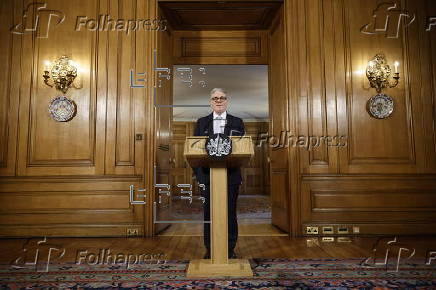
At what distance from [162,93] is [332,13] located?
240 cm

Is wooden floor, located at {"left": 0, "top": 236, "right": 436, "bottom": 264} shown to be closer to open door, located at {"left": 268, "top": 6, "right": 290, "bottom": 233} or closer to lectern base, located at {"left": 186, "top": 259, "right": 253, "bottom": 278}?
lectern base, located at {"left": 186, "top": 259, "right": 253, "bottom": 278}

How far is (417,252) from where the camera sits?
3025 mm

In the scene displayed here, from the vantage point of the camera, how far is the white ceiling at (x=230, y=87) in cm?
693

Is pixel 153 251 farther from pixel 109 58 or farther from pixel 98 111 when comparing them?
pixel 109 58

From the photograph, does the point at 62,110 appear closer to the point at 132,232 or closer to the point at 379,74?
the point at 132,232

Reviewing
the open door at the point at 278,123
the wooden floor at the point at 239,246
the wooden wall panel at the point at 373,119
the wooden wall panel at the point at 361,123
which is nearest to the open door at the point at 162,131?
the wooden floor at the point at 239,246

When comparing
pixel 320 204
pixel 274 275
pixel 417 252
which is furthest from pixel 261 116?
pixel 274 275

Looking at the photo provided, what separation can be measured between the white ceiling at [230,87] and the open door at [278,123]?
→ 4.77ft

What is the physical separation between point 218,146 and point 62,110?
2696 millimetres

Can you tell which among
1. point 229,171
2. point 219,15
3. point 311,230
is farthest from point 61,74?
point 311,230

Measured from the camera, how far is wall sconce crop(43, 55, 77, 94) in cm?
402

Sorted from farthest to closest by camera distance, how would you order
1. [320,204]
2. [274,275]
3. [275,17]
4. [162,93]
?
[275,17] → [162,93] → [320,204] → [274,275]

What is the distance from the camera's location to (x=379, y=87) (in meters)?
4.11

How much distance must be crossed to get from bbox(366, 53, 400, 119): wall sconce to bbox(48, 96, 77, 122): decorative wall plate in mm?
3667
